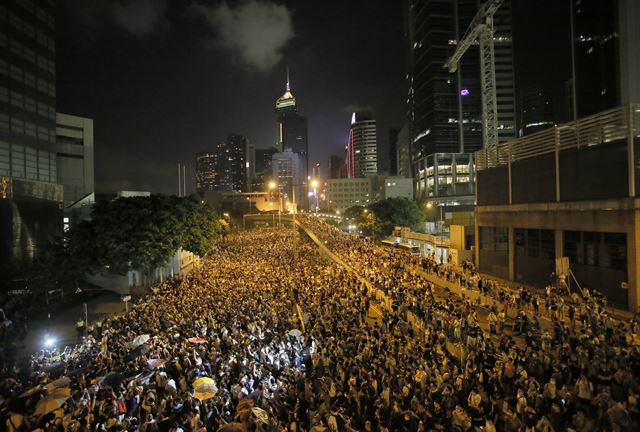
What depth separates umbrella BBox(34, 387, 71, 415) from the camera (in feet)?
29.3

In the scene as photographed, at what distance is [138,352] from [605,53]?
94327 millimetres

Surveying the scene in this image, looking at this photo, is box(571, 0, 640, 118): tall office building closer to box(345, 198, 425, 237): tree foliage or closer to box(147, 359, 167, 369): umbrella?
box(345, 198, 425, 237): tree foliage

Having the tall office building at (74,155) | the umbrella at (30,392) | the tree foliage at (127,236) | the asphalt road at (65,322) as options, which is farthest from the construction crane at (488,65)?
the tall office building at (74,155)


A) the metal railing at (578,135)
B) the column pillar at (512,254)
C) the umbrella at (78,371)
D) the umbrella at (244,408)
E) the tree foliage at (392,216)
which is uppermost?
the metal railing at (578,135)

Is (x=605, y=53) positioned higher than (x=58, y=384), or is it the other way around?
(x=605, y=53)

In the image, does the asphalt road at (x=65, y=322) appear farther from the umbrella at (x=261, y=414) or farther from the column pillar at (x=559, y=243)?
the column pillar at (x=559, y=243)

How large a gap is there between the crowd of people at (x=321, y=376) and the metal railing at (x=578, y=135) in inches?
406

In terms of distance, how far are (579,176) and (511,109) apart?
103 metres

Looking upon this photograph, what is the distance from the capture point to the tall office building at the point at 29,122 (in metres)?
35.1

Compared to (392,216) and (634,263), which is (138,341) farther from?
(392,216)

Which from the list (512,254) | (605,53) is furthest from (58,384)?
(605,53)

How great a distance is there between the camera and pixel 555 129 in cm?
2244

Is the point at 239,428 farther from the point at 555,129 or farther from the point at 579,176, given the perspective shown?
the point at 555,129

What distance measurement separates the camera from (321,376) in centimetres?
1104
